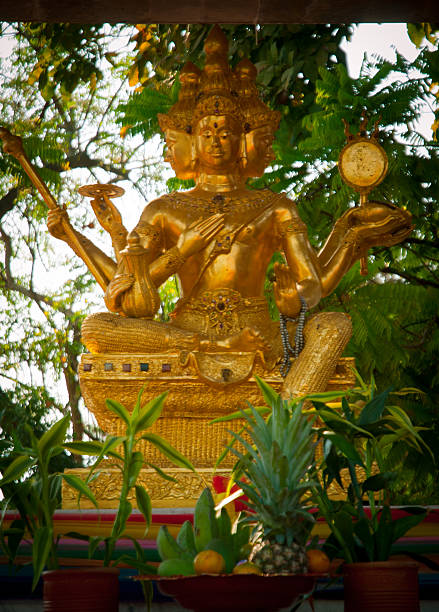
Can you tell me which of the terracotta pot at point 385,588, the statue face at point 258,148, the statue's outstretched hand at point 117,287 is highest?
the statue face at point 258,148

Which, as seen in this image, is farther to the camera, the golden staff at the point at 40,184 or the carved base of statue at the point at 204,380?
the golden staff at the point at 40,184

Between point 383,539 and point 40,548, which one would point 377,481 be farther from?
point 40,548

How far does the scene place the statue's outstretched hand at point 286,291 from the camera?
5039mm

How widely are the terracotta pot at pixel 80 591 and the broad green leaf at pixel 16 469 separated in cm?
29

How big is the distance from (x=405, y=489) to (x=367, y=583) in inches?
172

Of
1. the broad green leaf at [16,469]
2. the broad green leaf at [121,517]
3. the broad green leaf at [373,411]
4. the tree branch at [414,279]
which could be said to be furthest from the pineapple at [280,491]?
the tree branch at [414,279]

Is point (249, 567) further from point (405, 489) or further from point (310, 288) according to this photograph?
point (405, 489)

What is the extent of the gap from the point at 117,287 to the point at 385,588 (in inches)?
116

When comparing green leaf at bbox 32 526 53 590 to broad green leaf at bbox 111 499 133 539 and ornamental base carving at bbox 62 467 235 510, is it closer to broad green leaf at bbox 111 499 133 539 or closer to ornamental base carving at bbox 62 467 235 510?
broad green leaf at bbox 111 499 133 539

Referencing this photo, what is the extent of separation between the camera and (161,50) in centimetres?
755

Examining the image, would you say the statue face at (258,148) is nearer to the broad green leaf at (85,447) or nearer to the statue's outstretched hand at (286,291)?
the statue's outstretched hand at (286,291)

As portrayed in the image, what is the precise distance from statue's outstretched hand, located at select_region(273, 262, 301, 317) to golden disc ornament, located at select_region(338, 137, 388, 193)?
2.51 feet

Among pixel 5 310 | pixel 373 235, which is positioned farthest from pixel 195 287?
pixel 5 310

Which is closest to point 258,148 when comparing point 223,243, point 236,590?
point 223,243
